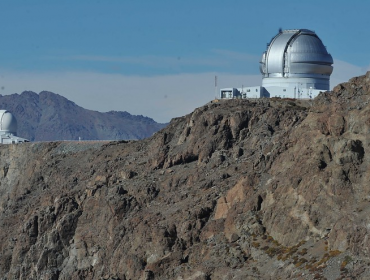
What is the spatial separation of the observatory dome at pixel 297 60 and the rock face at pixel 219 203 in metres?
8.52

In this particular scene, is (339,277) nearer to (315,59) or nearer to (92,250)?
(92,250)

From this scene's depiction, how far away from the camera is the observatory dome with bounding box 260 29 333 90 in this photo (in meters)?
129

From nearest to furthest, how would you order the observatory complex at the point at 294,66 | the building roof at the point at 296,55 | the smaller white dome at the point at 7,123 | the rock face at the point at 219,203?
the rock face at the point at 219,203
the observatory complex at the point at 294,66
the building roof at the point at 296,55
the smaller white dome at the point at 7,123

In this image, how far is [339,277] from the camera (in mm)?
79250

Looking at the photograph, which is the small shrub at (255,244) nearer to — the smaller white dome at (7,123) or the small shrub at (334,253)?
the small shrub at (334,253)

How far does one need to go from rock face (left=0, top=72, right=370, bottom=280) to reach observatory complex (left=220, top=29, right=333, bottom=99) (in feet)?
22.9

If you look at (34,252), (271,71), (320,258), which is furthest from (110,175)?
(320,258)

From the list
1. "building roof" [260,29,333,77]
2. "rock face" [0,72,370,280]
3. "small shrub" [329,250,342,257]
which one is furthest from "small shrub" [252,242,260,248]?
"building roof" [260,29,333,77]

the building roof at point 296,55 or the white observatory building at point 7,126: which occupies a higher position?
the building roof at point 296,55

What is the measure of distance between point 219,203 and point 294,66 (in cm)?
3400

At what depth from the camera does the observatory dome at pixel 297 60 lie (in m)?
129

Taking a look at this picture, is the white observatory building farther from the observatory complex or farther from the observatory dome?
the observatory dome

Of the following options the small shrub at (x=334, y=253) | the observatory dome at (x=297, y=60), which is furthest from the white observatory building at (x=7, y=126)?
the small shrub at (x=334, y=253)

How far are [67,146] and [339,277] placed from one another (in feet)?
252
